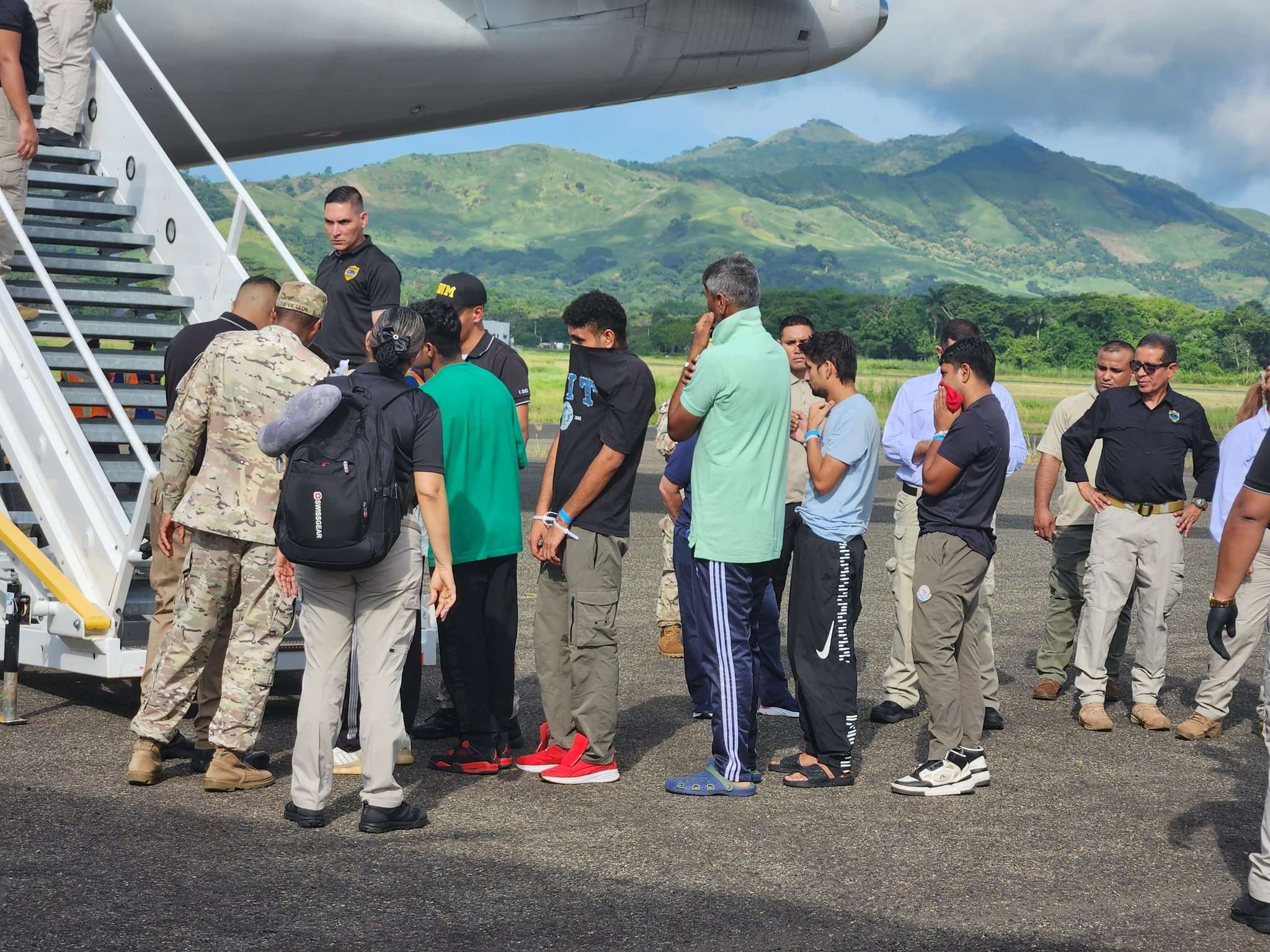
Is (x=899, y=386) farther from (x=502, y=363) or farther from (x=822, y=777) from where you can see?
(x=822, y=777)

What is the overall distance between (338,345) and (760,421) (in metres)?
2.51

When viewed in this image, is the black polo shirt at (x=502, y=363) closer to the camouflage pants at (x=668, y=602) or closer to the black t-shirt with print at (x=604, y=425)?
the black t-shirt with print at (x=604, y=425)

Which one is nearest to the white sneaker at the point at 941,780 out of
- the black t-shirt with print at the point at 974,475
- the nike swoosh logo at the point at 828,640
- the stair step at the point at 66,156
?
the nike swoosh logo at the point at 828,640

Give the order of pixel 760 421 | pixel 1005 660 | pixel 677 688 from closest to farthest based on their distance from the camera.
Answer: pixel 760 421
pixel 677 688
pixel 1005 660

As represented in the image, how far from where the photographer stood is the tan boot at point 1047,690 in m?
7.54

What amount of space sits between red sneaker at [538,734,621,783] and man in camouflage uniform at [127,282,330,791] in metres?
1.21

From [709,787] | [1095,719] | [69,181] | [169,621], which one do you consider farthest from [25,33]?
[1095,719]

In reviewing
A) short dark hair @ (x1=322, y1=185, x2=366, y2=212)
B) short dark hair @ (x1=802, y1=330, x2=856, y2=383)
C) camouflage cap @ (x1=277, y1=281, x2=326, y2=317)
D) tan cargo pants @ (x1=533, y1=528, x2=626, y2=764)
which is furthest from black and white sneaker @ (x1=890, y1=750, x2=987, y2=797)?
short dark hair @ (x1=322, y1=185, x2=366, y2=212)

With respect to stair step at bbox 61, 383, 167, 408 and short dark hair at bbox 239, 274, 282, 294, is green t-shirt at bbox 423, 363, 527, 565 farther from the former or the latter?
stair step at bbox 61, 383, 167, 408

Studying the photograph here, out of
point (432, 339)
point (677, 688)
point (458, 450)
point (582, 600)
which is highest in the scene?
point (432, 339)

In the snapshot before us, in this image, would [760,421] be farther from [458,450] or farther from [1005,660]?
[1005,660]

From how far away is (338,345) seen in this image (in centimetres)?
687

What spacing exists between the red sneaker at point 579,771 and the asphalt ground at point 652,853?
0.06 metres

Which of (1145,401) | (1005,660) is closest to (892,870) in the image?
(1145,401)
